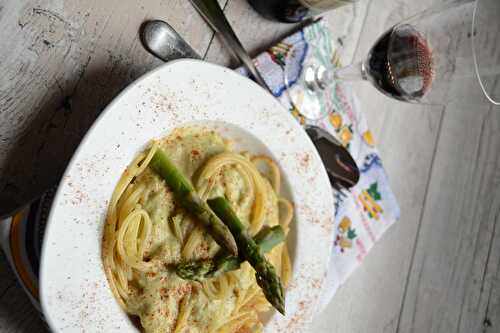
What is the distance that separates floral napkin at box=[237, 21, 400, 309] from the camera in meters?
1.88

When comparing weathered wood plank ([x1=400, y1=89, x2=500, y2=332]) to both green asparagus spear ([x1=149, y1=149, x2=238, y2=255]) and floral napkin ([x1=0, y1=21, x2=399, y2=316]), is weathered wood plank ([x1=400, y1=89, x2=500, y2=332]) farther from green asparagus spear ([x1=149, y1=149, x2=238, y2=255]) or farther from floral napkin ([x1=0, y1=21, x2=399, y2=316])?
green asparagus spear ([x1=149, y1=149, x2=238, y2=255])

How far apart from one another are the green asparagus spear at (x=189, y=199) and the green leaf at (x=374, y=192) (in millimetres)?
841

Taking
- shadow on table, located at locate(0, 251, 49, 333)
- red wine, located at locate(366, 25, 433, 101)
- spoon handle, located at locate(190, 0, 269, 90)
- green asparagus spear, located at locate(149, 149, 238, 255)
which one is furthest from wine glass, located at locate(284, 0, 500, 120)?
shadow on table, located at locate(0, 251, 49, 333)

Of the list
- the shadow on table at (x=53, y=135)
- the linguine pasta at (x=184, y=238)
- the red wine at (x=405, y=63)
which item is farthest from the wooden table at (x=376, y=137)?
the linguine pasta at (x=184, y=238)

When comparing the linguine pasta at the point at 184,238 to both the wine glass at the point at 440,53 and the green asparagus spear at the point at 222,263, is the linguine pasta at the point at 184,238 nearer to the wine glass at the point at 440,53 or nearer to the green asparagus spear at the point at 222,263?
the green asparagus spear at the point at 222,263

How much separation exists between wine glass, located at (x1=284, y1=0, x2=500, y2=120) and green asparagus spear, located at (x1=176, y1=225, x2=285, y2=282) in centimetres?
61

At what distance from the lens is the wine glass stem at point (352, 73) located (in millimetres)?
1851

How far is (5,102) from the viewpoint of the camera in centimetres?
141

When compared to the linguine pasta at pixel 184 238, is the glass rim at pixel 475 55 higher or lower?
lower

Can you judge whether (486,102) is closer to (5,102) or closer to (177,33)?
(177,33)

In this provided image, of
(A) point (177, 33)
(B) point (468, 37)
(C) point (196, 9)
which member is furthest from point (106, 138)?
(B) point (468, 37)

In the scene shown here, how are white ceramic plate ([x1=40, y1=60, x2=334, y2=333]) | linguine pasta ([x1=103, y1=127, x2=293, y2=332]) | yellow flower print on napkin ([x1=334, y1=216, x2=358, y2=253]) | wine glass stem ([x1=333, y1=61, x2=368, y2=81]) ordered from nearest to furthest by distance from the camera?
white ceramic plate ([x1=40, y1=60, x2=334, y2=333]), linguine pasta ([x1=103, y1=127, x2=293, y2=332]), wine glass stem ([x1=333, y1=61, x2=368, y2=81]), yellow flower print on napkin ([x1=334, y1=216, x2=358, y2=253])

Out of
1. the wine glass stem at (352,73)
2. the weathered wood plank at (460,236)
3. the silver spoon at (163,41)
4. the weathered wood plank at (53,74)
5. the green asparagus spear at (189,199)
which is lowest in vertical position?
the weathered wood plank at (460,236)

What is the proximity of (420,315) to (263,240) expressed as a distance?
116cm
